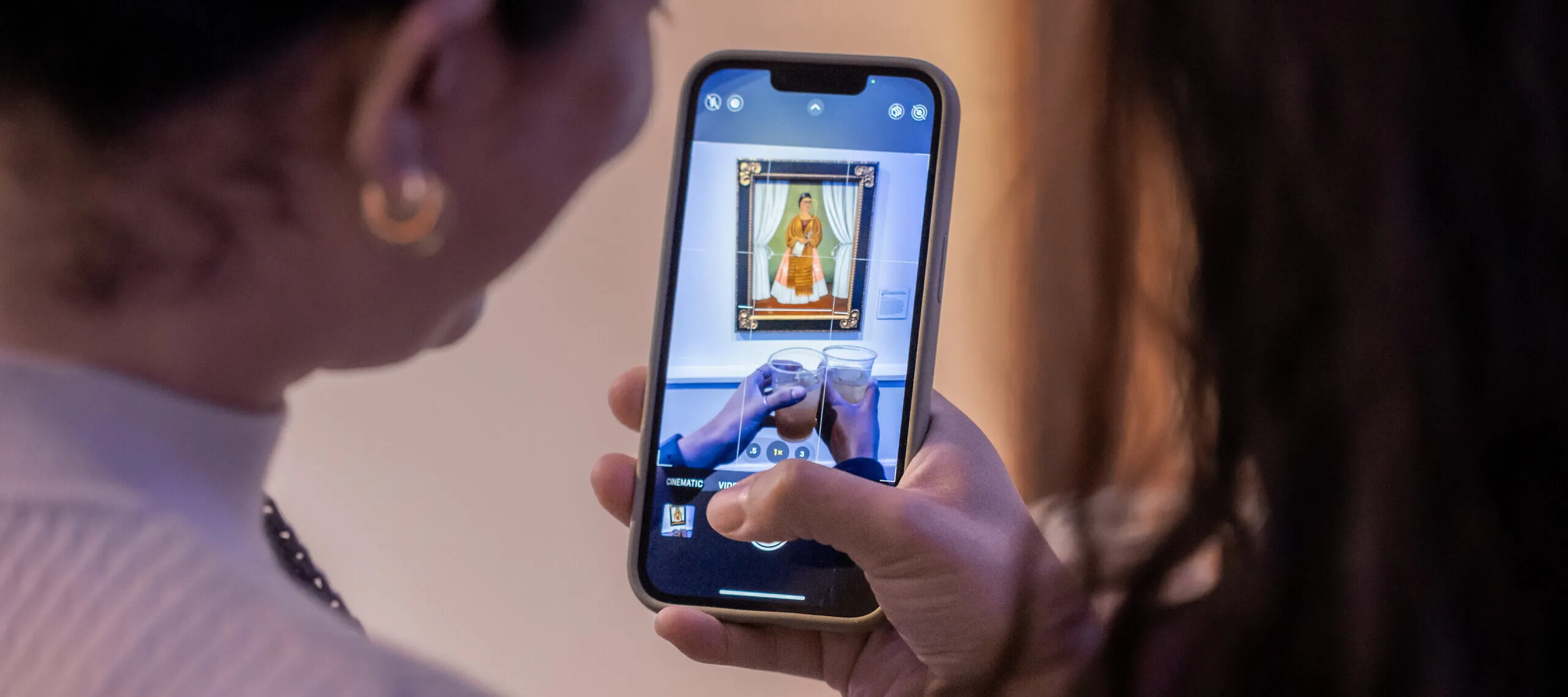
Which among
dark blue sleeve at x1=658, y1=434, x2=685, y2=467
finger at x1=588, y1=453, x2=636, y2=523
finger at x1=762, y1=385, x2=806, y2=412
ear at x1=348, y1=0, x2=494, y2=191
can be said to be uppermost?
ear at x1=348, y1=0, x2=494, y2=191

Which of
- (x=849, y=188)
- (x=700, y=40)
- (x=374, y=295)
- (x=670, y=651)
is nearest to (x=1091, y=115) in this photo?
(x=374, y=295)

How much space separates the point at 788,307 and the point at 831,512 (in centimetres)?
11

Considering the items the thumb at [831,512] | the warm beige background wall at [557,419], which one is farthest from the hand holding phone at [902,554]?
the warm beige background wall at [557,419]

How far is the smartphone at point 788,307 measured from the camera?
1.65 feet

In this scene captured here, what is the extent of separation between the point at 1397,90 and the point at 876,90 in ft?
1.02

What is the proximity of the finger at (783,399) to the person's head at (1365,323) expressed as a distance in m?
0.29

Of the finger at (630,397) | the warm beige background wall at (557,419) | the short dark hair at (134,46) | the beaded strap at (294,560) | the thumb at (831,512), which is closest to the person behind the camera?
the short dark hair at (134,46)

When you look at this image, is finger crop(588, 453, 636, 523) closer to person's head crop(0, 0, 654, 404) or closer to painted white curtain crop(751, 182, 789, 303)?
painted white curtain crop(751, 182, 789, 303)

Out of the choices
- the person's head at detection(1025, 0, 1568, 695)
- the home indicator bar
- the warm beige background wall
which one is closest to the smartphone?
the home indicator bar

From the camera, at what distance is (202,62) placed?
0.18 m

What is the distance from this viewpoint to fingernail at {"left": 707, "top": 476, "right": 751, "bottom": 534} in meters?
0.47

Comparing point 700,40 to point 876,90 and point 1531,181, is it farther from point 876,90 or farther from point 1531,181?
point 1531,181

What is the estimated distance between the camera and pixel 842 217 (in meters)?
0.51

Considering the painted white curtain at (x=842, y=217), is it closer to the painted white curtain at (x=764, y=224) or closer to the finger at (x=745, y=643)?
the painted white curtain at (x=764, y=224)
